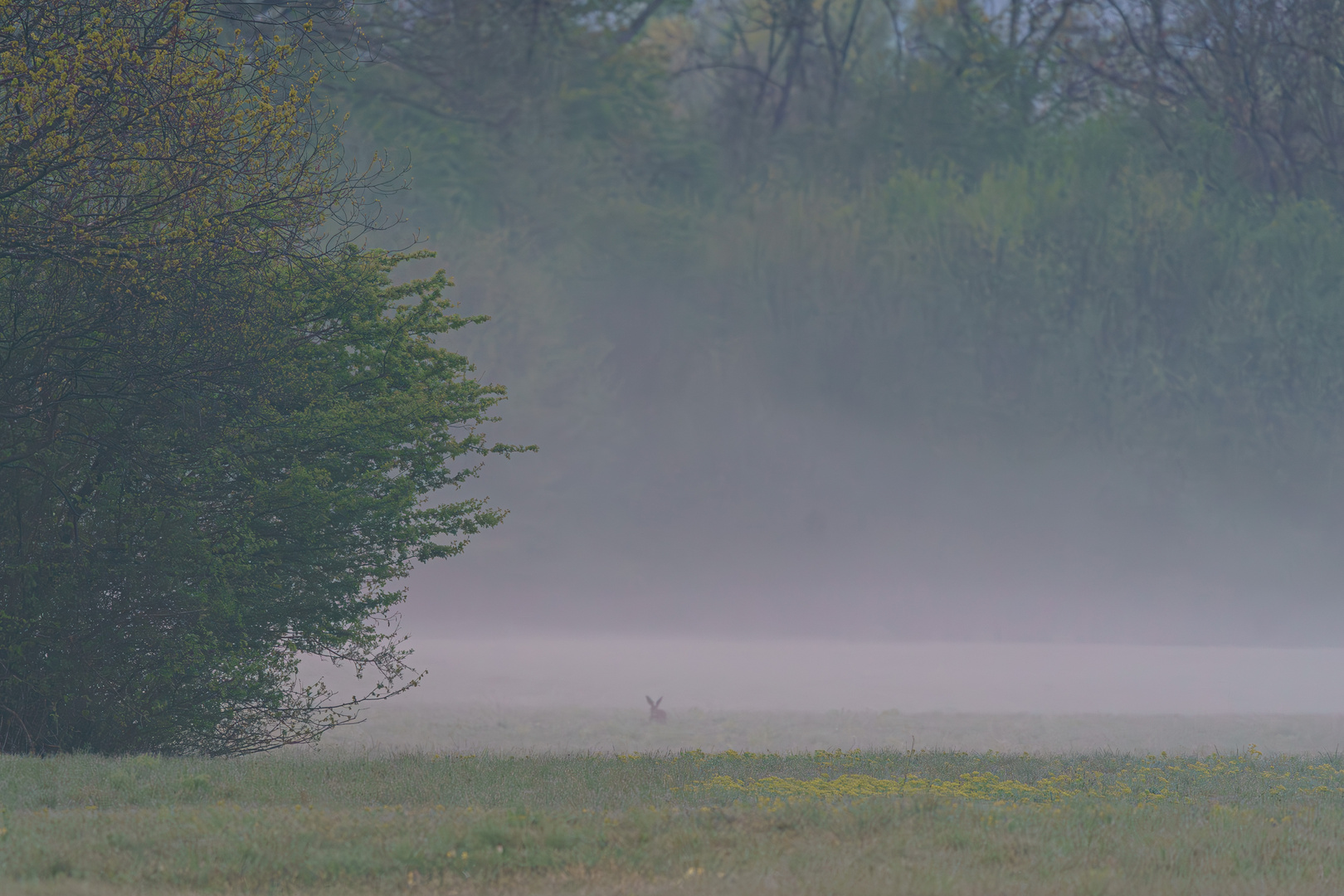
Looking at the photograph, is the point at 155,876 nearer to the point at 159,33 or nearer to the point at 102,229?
the point at 102,229

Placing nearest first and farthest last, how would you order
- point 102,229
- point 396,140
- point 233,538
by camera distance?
point 102,229 → point 233,538 → point 396,140

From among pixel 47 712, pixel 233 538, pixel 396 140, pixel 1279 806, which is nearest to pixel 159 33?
pixel 233 538

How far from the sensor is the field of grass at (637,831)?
978 cm

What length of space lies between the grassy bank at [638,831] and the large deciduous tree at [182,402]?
2263 mm

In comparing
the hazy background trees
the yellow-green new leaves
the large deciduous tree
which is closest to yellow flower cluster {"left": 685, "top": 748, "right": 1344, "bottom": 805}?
the large deciduous tree

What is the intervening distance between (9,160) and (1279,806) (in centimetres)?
1450

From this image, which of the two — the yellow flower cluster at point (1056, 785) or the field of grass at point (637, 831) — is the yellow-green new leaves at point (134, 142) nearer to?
the field of grass at point (637, 831)

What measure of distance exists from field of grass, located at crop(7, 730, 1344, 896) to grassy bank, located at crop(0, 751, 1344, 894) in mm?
26

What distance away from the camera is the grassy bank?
32.1 feet

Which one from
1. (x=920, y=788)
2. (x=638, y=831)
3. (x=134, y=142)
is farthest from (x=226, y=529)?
(x=920, y=788)

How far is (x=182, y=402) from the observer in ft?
53.1

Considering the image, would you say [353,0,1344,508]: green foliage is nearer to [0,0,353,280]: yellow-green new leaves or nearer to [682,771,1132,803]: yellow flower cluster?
[0,0,353,280]: yellow-green new leaves

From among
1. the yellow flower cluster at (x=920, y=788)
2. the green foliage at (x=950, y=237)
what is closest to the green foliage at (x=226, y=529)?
the yellow flower cluster at (x=920, y=788)

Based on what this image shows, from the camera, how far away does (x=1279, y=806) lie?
13312 millimetres
